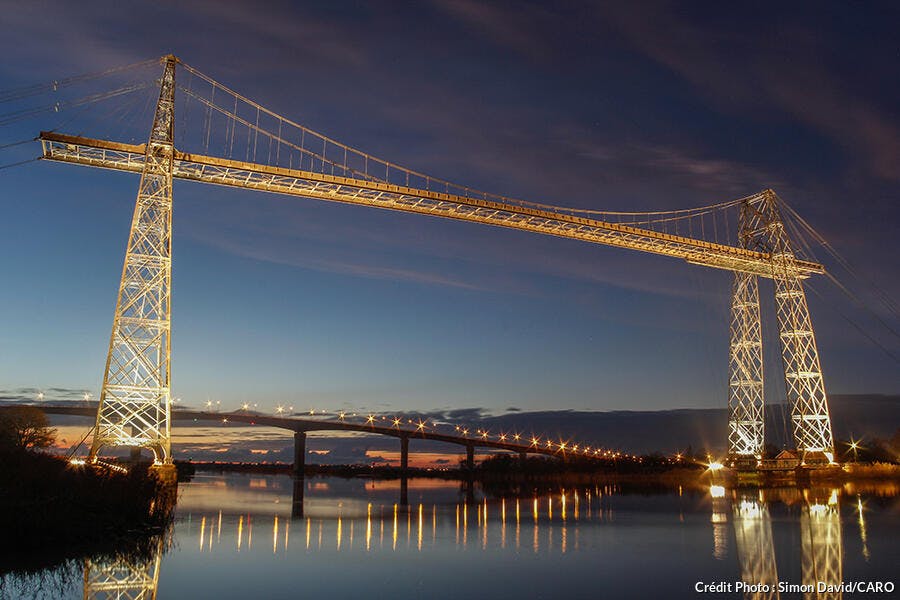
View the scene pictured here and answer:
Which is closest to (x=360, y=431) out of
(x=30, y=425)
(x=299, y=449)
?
(x=299, y=449)

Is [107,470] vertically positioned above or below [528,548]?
above

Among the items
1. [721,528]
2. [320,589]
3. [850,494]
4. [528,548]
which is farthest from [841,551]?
[850,494]

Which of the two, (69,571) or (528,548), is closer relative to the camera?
(69,571)

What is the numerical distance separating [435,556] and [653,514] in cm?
1211

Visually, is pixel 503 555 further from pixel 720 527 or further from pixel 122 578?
pixel 720 527

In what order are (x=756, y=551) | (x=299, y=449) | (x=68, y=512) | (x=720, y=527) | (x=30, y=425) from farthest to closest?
(x=299, y=449) → (x=30, y=425) → (x=720, y=527) → (x=756, y=551) → (x=68, y=512)

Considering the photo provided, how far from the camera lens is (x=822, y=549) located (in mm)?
14172

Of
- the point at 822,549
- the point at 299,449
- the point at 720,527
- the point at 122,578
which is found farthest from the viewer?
the point at 299,449

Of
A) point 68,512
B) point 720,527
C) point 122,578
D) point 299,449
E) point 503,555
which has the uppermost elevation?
point 68,512

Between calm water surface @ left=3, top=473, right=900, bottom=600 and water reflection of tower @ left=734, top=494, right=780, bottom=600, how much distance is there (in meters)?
0.03

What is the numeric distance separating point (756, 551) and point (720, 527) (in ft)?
15.3

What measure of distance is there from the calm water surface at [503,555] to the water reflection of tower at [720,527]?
0.20 feet

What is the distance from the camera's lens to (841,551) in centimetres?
1388

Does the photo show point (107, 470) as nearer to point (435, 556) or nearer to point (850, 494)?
point (435, 556)
